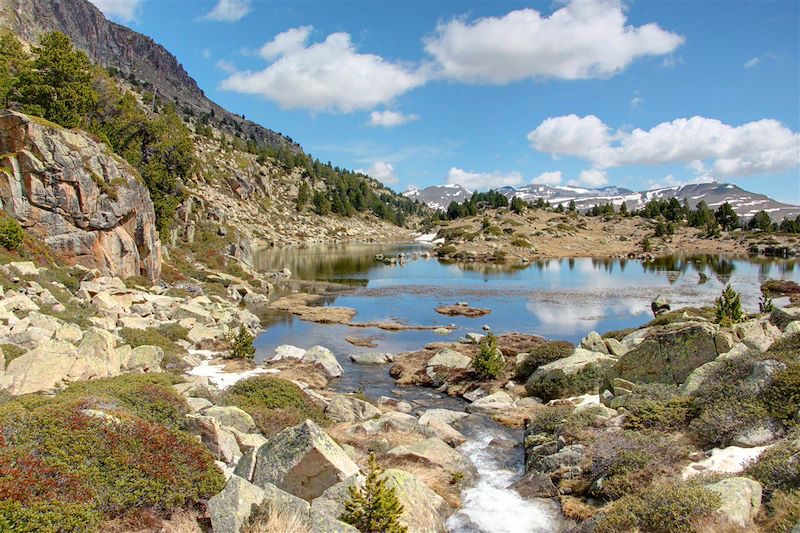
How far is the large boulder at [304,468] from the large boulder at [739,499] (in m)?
7.05

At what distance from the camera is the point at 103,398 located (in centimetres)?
1237

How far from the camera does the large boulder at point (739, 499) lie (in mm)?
8789

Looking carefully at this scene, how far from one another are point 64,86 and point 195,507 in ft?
Answer: 174

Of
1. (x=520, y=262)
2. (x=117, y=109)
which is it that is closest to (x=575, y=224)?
(x=520, y=262)

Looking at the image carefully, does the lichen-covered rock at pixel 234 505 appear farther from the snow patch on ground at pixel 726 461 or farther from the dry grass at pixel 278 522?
the snow patch on ground at pixel 726 461

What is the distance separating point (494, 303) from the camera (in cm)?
5753

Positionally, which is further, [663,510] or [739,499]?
[663,510]

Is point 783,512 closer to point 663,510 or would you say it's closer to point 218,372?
point 663,510

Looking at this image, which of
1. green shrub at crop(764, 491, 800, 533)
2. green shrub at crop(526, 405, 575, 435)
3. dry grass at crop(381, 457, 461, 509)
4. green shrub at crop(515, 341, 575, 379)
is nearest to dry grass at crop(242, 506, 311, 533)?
dry grass at crop(381, 457, 461, 509)

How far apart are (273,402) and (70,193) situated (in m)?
29.4

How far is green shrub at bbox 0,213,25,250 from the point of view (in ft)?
102

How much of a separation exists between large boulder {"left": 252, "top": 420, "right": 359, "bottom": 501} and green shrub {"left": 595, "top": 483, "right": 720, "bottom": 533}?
5405 mm

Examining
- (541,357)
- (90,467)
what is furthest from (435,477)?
(541,357)

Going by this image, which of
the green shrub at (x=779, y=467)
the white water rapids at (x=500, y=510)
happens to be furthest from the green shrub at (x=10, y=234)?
the green shrub at (x=779, y=467)
